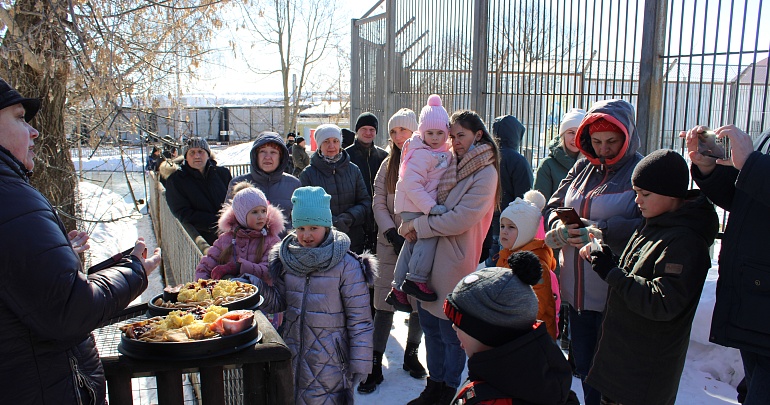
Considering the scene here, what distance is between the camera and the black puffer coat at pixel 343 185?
5340mm

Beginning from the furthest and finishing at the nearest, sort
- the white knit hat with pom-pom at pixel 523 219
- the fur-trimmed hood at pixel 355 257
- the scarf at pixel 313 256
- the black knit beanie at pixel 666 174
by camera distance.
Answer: the white knit hat with pom-pom at pixel 523 219
the fur-trimmed hood at pixel 355 257
the scarf at pixel 313 256
the black knit beanie at pixel 666 174

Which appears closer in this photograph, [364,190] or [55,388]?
[55,388]

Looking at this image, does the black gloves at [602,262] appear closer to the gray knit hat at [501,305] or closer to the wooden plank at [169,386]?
the gray knit hat at [501,305]

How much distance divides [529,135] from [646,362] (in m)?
4.09

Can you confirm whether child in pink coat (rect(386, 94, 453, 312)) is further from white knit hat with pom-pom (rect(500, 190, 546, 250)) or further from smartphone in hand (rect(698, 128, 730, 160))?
smartphone in hand (rect(698, 128, 730, 160))

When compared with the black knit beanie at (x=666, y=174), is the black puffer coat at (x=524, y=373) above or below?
below

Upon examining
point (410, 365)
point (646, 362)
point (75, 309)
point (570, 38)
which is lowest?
point (410, 365)

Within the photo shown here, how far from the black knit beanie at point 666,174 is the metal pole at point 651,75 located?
2.20 m

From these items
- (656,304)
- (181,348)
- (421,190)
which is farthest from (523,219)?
(181,348)

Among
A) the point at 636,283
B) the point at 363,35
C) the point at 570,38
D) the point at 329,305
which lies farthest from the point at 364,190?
the point at 363,35

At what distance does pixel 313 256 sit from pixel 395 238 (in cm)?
147

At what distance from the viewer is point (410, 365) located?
196 inches

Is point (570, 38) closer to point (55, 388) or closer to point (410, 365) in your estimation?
point (410, 365)

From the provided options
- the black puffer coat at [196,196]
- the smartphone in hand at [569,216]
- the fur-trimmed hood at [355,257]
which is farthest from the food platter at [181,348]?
the black puffer coat at [196,196]
